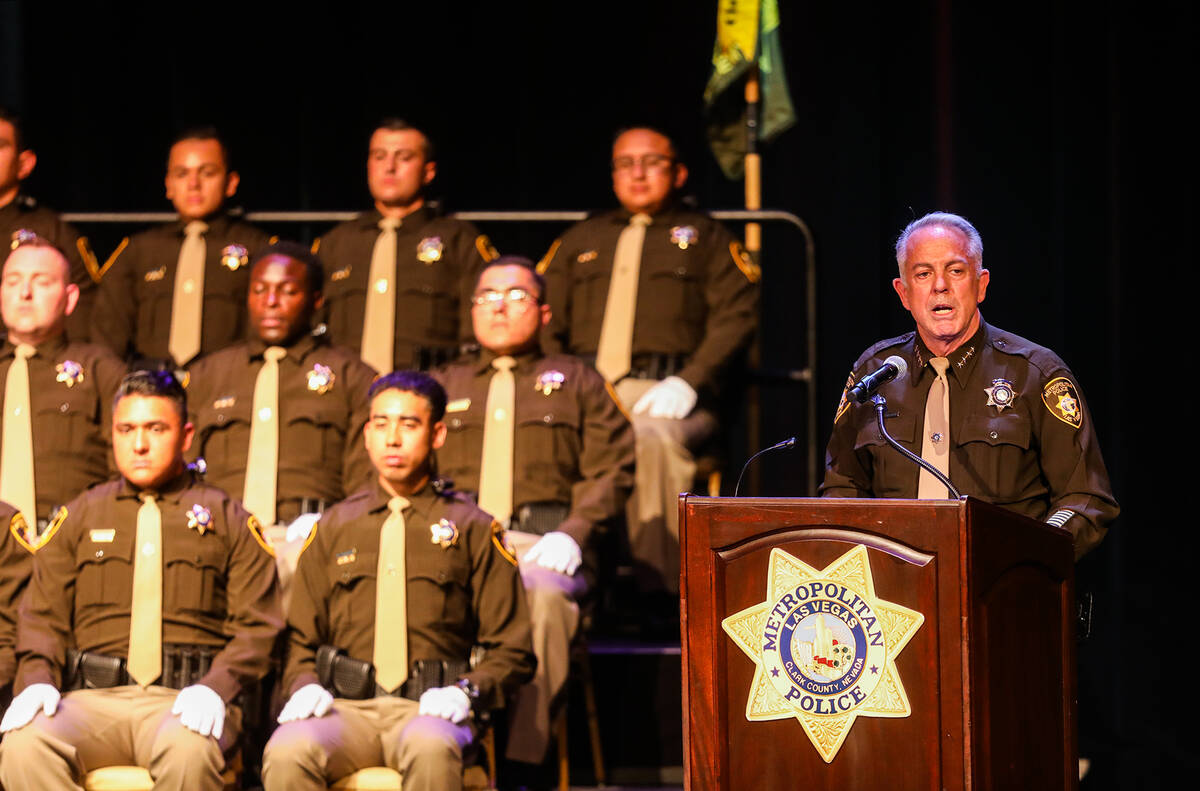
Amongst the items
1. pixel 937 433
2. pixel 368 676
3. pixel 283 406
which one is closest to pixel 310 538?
pixel 368 676

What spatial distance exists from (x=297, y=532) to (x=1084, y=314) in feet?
8.05

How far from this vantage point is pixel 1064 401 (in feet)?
8.75

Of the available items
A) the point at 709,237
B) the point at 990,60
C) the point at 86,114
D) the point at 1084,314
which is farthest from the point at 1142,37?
the point at 86,114

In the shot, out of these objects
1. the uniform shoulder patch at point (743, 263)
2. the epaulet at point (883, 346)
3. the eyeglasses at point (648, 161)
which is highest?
the eyeglasses at point (648, 161)

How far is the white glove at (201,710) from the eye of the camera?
3279mm

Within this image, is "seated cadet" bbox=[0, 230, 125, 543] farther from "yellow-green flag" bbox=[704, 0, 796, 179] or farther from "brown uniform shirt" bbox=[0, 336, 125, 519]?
"yellow-green flag" bbox=[704, 0, 796, 179]

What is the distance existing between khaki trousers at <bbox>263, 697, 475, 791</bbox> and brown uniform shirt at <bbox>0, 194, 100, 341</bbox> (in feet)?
6.37

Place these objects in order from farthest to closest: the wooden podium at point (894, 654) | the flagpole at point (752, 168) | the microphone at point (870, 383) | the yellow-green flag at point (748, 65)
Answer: the yellow-green flag at point (748, 65), the flagpole at point (752, 168), the microphone at point (870, 383), the wooden podium at point (894, 654)

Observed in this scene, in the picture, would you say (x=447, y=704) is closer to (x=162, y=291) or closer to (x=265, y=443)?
(x=265, y=443)

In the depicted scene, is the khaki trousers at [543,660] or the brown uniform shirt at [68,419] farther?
the brown uniform shirt at [68,419]

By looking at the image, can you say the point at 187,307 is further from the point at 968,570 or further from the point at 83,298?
the point at 968,570

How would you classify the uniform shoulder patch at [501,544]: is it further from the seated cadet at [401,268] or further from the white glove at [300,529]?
the seated cadet at [401,268]

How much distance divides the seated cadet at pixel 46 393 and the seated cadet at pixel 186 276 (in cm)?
36

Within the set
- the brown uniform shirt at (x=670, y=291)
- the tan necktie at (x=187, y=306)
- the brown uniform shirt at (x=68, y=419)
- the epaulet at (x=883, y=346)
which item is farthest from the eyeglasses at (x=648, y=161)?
the epaulet at (x=883, y=346)
